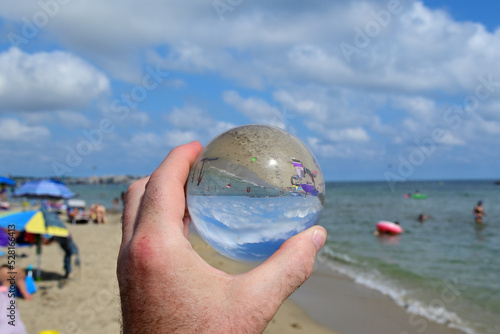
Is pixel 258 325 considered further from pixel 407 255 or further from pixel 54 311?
pixel 407 255

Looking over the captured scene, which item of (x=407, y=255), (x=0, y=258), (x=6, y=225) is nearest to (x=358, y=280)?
(x=407, y=255)

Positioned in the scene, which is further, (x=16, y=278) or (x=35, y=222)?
(x=35, y=222)

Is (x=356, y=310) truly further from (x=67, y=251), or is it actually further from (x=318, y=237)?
(x=67, y=251)

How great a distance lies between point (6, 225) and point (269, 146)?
32.3 feet

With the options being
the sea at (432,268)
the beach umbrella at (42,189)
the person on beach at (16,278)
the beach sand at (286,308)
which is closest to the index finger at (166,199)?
the beach sand at (286,308)

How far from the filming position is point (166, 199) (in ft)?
5.74

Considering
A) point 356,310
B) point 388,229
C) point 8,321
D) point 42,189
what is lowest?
point 356,310

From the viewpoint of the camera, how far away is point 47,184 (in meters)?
18.9

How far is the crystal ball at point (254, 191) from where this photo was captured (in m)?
2.00

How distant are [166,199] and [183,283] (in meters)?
0.41

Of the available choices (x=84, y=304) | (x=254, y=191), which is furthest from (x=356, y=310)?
(x=254, y=191)

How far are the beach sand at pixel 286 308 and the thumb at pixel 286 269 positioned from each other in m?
5.78

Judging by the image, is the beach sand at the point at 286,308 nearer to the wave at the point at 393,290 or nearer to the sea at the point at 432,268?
the wave at the point at 393,290

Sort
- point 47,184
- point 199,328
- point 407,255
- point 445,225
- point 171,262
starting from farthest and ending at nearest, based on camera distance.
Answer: point 445,225 < point 47,184 < point 407,255 < point 171,262 < point 199,328
